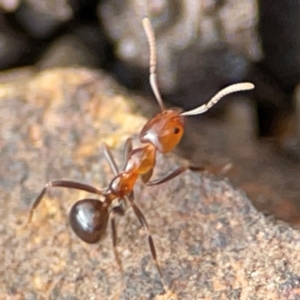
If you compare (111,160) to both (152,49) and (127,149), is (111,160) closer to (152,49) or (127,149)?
(127,149)

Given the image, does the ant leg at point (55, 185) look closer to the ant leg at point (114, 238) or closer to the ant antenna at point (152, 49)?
the ant leg at point (114, 238)

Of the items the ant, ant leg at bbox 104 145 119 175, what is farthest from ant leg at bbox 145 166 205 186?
ant leg at bbox 104 145 119 175

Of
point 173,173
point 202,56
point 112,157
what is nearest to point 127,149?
point 112,157

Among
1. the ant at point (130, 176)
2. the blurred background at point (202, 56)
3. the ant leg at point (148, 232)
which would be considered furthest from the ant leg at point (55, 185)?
the blurred background at point (202, 56)

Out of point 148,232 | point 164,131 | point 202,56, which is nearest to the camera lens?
point 148,232

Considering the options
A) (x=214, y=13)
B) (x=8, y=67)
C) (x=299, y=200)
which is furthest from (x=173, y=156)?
(x=8, y=67)

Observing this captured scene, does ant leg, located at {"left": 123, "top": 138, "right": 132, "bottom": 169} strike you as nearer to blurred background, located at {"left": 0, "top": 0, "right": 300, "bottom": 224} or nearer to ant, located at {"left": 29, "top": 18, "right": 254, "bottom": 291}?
ant, located at {"left": 29, "top": 18, "right": 254, "bottom": 291}
